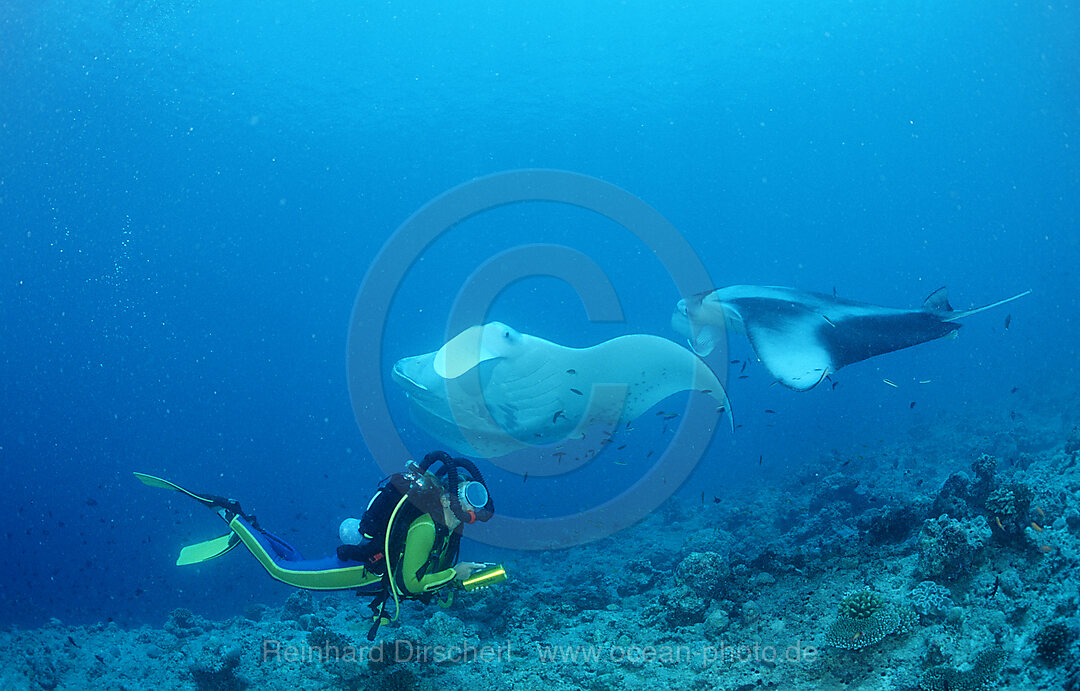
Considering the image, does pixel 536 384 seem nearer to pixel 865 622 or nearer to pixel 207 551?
pixel 865 622

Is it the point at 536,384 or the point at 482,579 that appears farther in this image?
the point at 536,384

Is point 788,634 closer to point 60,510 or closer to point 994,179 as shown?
point 60,510

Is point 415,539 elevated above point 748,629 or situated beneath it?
elevated above

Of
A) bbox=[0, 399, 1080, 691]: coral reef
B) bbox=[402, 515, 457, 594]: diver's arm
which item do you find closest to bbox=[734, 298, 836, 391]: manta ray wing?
bbox=[0, 399, 1080, 691]: coral reef

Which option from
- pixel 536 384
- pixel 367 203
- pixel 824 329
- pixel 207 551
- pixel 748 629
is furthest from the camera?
pixel 367 203

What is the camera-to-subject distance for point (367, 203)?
52156 mm

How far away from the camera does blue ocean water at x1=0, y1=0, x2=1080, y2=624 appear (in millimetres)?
24922

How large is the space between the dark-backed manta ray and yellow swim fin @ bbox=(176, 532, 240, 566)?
20.1 feet

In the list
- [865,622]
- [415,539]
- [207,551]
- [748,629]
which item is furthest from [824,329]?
[207,551]

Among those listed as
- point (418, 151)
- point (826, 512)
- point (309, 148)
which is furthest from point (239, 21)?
point (826, 512)

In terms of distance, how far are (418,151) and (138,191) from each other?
21.9 metres

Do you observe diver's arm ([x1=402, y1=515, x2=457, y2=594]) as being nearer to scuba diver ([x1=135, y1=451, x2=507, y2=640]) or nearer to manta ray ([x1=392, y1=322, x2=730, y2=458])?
scuba diver ([x1=135, y1=451, x2=507, y2=640])

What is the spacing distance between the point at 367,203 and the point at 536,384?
5116 centimetres

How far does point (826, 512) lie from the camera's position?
334 inches
